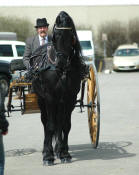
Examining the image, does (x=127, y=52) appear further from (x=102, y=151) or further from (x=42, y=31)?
(x=42, y=31)

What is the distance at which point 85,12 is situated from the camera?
6725 centimetres

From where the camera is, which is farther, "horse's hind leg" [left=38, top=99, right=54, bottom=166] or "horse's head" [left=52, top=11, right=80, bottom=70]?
"horse's hind leg" [left=38, top=99, right=54, bottom=166]

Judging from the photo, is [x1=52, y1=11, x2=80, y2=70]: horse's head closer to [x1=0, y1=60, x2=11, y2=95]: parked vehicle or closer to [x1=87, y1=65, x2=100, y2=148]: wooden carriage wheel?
[x1=87, y1=65, x2=100, y2=148]: wooden carriage wheel

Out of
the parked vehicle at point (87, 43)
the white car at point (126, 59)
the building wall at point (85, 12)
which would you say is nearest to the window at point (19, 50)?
the white car at point (126, 59)

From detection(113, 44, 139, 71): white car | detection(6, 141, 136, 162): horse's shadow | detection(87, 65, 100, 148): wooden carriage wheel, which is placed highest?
detection(87, 65, 100, 148): wooden carriage wheel

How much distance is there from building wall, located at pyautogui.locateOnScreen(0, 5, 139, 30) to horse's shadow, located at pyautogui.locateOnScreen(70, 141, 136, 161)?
57.2 m

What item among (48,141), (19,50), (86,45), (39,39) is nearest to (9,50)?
(19,50)

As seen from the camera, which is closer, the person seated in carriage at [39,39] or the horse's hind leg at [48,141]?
the horse's hind leg at [48,141]

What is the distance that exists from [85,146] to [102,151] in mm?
612

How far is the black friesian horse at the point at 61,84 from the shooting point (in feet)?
24.9

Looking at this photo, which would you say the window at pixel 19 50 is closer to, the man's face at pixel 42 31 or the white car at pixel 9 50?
the white car at pixel 9 50

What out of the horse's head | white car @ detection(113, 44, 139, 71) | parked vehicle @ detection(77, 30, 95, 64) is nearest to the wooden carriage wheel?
the horse's head

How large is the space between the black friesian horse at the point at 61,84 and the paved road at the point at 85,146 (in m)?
0.37

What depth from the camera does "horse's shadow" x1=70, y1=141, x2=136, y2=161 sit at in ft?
28.3
